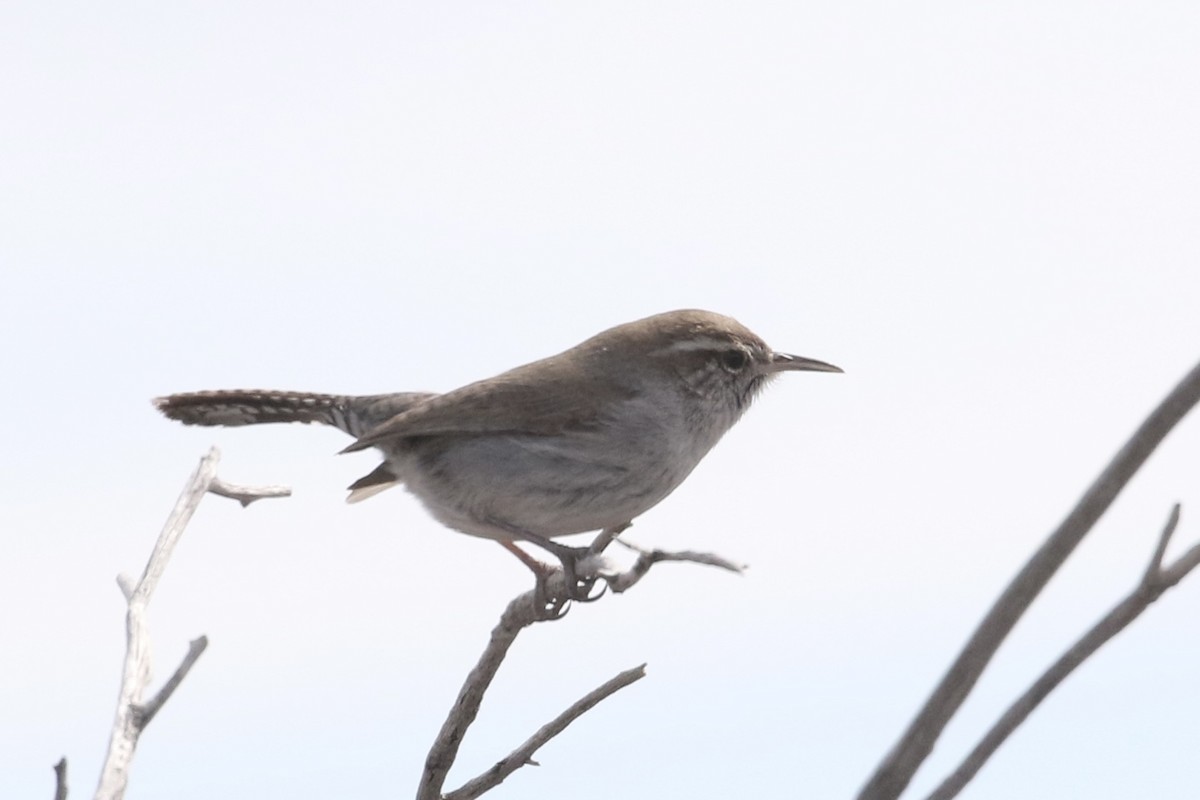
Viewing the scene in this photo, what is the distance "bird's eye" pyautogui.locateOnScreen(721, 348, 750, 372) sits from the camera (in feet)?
20.0

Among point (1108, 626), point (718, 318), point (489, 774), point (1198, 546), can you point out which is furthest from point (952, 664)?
point (718, 318)

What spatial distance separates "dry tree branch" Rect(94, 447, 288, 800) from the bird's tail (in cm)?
114

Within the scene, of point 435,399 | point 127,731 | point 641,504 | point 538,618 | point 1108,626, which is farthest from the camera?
point 435,399

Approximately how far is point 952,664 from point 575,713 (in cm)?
308

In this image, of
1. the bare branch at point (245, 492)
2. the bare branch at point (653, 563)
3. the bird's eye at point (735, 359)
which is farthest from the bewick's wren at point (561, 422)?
the bare branch at point (653, 563)

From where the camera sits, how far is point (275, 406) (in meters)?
6.16

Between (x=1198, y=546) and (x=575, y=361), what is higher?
(x=575, y=361)

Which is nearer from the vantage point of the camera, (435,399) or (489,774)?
(489,774)

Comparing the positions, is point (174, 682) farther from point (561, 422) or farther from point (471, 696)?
point (561, 422)

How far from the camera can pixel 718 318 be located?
20.5 feet

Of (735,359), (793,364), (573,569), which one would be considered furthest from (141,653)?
(793,364)

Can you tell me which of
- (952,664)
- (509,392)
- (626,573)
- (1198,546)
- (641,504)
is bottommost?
(952,664)

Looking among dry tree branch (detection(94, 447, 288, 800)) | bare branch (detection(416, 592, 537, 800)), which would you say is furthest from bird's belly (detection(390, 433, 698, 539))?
dry tree branch (detection(94, 447, 288, 800))

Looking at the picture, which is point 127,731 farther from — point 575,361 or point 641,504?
point 575,361
